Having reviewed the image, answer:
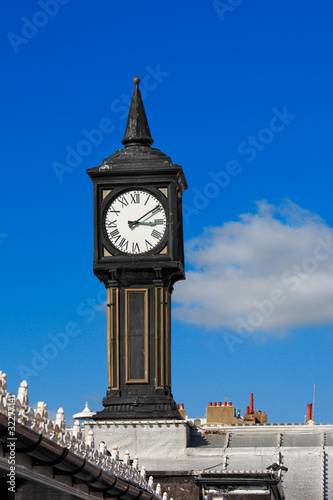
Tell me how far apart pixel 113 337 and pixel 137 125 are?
28.4 feet

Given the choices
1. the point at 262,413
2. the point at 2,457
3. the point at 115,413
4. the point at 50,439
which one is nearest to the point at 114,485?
the point at 50,439

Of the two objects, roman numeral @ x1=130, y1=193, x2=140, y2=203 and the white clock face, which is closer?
the white clock face

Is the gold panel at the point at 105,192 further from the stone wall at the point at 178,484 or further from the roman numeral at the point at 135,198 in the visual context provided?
the stone wall at the point at 178,484

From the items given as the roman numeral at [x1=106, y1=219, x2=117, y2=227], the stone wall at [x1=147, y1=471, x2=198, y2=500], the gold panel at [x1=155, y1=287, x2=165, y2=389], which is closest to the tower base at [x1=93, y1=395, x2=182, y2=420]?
the gold panel at [x1=155, y1=287, x2=165, y2=389]

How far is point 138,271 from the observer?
51531 mm

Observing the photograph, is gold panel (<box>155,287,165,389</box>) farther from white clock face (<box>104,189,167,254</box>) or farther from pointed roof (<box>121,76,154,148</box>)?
pointed roof (<box>121,76,154,148</box>)

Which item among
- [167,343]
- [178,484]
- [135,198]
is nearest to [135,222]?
[135,198]

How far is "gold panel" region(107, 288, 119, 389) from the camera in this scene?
51.7 m

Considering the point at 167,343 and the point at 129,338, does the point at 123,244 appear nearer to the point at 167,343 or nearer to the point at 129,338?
the point at 129,338

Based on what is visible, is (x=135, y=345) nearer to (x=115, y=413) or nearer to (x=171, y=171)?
(x=115, y=413)

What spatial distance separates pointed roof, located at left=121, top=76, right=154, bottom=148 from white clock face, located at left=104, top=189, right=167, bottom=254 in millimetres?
3146

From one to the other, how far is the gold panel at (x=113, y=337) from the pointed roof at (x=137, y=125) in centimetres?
627

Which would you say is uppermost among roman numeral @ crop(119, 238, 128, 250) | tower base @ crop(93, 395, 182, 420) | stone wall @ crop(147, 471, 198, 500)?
roman numeral @ crop(119, 238, 128, 250)

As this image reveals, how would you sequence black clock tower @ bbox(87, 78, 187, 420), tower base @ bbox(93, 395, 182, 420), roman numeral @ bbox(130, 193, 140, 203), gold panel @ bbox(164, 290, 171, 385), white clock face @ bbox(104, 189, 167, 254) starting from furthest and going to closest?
roman numeral @ bbox(130, 193, 140, 203)
gold panel @ bbox(164, 290, 171, 385)
white clock face @ bbox(104, 189, 167, 254)
black clock tower @ bbox(87, 78, 187, 420)
tower base @ bbox(93, 395, 182, 420)
